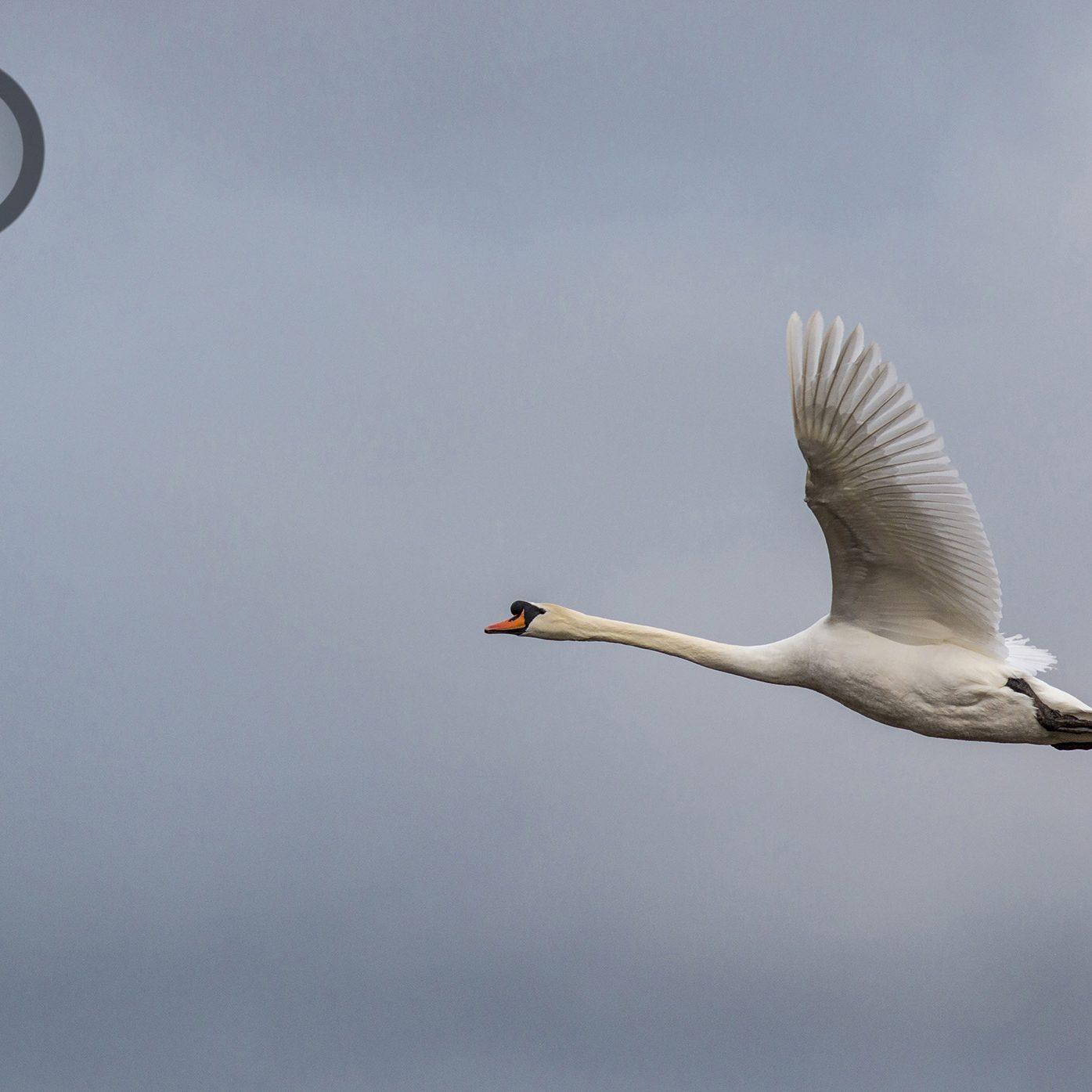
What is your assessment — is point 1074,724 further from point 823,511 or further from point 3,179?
point 3,179

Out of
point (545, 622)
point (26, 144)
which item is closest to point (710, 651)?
point (545, 622)

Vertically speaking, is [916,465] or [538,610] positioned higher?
[916,465]

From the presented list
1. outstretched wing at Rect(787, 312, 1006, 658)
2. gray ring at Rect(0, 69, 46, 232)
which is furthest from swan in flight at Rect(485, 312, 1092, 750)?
gray ring at Rect(0, 69, 46, 232)

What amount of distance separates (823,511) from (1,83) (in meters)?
9.26

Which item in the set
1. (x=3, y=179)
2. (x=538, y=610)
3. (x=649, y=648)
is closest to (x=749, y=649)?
(x=649, y=648)

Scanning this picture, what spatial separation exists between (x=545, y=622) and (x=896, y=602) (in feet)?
12.2

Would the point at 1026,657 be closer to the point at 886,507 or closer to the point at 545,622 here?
the point at 886,507

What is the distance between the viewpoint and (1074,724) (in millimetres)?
14086

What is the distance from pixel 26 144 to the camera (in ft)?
21.2

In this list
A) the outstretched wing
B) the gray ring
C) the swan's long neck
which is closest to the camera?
the gray ring

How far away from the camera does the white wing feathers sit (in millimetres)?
12812

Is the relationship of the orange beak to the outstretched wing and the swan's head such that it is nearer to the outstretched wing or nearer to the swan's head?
the swan's head

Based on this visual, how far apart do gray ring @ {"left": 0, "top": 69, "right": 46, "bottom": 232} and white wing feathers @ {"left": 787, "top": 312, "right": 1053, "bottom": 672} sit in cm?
753

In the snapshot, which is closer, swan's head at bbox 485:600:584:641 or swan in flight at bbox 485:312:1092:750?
swan in flight at bbox 485:312:1092:750
